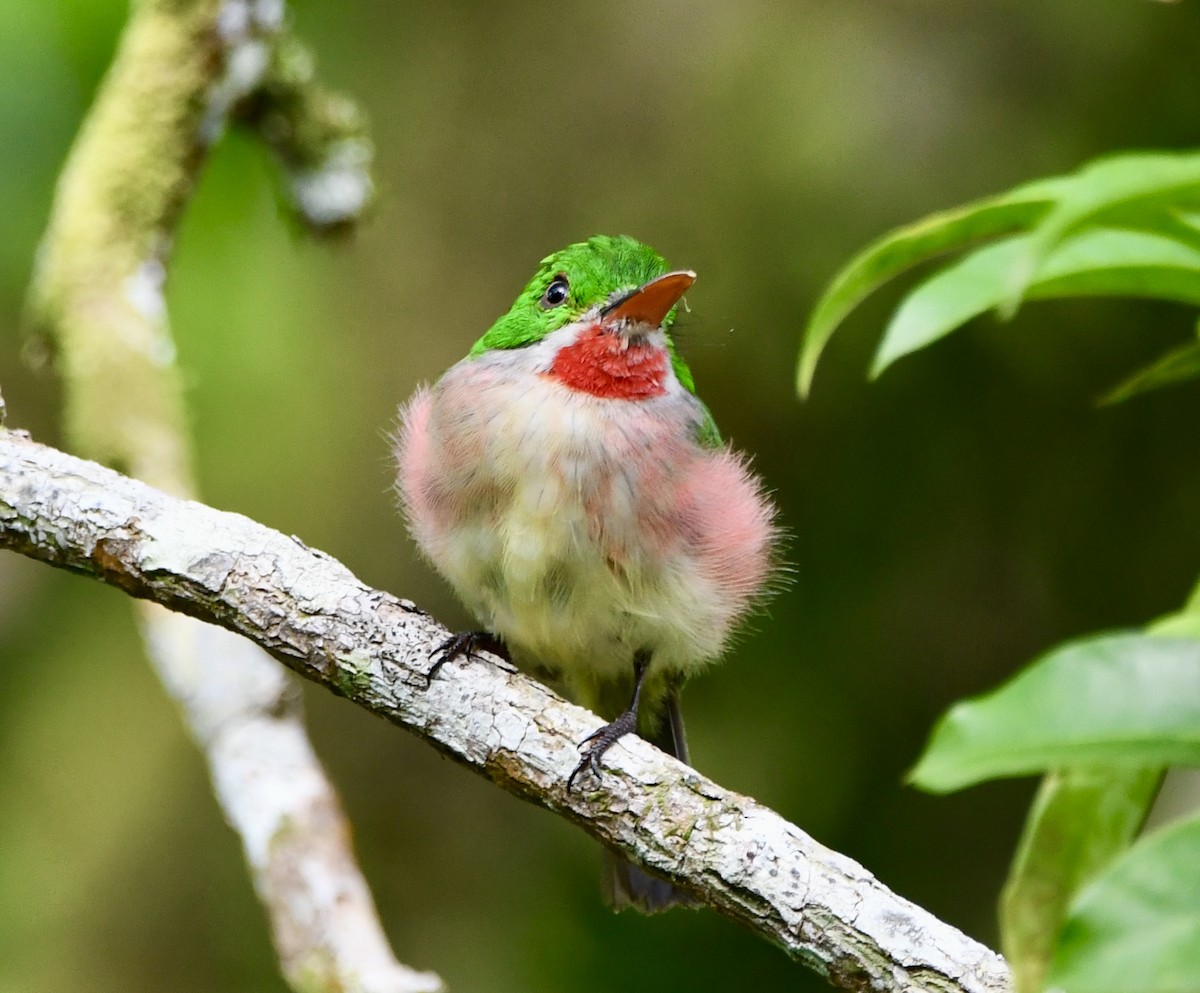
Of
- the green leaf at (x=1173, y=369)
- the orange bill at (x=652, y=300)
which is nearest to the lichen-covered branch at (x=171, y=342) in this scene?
the orange bill at (x=652, y=300)

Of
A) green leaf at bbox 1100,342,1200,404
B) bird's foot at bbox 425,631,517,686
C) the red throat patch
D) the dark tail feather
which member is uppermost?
the red throat patch

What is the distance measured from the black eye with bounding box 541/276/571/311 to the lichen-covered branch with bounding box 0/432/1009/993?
3.41 ft

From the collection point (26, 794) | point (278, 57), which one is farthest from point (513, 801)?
point (278, 57)

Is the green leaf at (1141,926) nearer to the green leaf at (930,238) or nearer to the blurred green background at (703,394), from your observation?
the green leaf at (930,238)

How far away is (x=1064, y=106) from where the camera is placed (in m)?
4.91

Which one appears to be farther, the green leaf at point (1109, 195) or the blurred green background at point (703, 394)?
the blurred green background at point (703, 394)

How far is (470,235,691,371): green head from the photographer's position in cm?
331

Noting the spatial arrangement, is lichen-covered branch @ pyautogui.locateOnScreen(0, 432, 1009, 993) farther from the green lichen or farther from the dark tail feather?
the dark tail feather

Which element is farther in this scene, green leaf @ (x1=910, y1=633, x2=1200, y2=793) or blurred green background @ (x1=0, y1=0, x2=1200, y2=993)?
blurred green background @ (x1=0, y1=0, x2=1200, y2=993)

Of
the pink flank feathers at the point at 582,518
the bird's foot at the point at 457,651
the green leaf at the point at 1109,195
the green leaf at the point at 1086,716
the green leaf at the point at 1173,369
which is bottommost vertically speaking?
the green leaf at the point at 1086,716

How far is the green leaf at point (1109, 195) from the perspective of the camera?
45.8 inches

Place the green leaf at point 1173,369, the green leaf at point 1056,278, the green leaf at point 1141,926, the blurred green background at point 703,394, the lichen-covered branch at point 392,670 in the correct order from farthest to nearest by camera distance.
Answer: the blurred green background at point 703,394 < the lichen-covered branch at point 392,670 < the green leaf at point 1173,369 < the green leaf at point 1056,278 < the green leaf at point 1141,926

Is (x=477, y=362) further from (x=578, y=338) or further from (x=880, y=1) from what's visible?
(x=880, y=1)

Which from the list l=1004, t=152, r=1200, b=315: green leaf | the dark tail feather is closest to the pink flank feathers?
the dark tail feather
